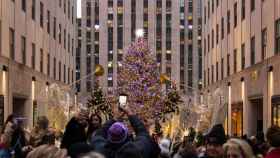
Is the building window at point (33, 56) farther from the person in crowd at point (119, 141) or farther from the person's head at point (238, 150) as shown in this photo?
the person's head at point (238, 150)

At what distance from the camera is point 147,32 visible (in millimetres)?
110875

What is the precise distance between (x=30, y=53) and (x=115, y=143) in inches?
1138

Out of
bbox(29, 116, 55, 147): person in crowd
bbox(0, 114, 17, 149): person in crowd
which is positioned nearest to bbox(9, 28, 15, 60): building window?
bbox(0, 114, 17, 149): person in crowd

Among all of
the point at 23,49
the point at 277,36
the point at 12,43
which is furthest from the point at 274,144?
the point at 23,49

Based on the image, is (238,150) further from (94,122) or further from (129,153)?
(94,122)

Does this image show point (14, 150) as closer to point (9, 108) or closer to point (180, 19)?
point (9, 108)

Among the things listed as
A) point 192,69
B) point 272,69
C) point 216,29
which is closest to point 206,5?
point 216,29

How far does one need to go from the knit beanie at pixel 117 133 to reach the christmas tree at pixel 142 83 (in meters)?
41.3

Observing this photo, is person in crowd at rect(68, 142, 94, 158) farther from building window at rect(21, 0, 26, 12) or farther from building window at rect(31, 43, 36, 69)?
building window at rect(31, 43, 36, 69)

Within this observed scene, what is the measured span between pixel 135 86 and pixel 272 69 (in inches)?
944

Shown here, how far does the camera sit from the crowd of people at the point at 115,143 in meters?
6.28

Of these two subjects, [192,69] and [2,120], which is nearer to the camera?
[2,120]

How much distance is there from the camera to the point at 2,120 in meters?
27.9

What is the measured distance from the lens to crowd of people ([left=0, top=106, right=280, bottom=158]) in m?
6.28
